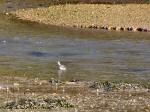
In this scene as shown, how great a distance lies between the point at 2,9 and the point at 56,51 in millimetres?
21144

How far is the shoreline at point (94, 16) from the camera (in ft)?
120

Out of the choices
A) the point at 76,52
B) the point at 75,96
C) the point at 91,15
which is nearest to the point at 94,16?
the point at 91,15

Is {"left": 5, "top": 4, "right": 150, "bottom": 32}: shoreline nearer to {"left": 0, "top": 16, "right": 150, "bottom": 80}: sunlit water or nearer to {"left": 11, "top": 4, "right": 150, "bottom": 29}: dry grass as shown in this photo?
{"left": 11, "top": 4, "right": 150, "bottom": 29}: dry grass

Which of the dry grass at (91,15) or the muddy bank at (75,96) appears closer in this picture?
the muddy bank at (75,96)

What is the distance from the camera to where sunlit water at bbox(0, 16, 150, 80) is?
21688 mm

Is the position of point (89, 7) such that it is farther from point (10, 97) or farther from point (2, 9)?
point (10, 97)

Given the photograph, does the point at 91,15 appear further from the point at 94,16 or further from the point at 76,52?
the point at 76,52

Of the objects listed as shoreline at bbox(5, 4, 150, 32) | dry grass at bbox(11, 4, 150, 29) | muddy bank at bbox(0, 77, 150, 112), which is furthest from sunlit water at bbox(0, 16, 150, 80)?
dry grass at bbox(11, 4, 150, 29)

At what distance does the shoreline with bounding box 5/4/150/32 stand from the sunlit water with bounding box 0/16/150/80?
189 centimetres

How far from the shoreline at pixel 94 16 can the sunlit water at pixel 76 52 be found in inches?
74.3

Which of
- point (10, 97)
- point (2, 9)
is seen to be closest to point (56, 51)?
point (10, 97)

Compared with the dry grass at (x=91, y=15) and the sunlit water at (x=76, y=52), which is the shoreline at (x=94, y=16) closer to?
the dry grass at (x=91, y=15)

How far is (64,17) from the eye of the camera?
40.0 metres

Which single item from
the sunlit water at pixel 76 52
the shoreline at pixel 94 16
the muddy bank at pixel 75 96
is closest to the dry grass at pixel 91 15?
the shoreline at pixel 94 16
